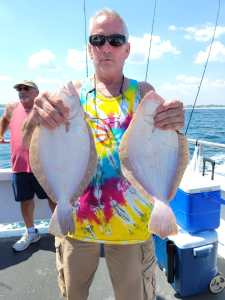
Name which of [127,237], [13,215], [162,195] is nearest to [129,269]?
[127,237]

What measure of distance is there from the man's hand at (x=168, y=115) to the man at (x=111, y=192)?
0.88 feet

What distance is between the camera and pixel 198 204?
2541mm

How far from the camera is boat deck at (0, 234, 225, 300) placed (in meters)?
2.68

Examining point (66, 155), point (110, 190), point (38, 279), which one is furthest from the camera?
point (38, 279)

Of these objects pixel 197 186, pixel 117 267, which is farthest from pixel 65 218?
pixel 197 186

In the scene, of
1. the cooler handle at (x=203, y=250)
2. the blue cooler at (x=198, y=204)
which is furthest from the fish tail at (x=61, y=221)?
the cooler handle at (x=203, y=250)

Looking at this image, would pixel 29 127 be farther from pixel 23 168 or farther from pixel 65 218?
pixel 23 168

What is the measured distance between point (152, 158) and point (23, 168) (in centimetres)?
240

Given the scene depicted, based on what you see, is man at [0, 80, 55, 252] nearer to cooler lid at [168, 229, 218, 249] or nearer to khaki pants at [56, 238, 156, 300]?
cooler lid at [168, 229, 218, 249]

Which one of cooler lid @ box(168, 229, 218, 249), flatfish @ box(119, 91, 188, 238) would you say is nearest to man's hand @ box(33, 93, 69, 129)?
flatfish @ box(119, 91, 188, 238)

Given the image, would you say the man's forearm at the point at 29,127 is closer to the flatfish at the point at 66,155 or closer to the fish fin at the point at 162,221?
the flatfish at the point at 66,155

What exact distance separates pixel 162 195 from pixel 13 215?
3.19 meters

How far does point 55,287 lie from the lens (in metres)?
2.80

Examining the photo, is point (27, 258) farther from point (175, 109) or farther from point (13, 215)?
point (175, 109)
